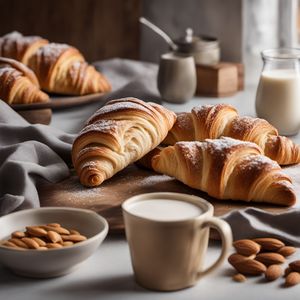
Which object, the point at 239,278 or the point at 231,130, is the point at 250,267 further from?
the point at 231,130

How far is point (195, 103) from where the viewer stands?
7.41 ft

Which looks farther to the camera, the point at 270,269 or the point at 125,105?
the point at 125,105

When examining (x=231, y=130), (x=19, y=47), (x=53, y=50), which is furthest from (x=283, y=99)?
(x=19, y=47)

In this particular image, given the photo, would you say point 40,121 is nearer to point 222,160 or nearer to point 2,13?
point 222,160

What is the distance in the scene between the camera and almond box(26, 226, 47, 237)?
1.13m

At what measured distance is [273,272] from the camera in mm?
1113

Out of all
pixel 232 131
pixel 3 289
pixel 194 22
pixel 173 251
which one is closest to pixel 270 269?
pixel 173 251

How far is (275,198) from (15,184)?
0.44 metres

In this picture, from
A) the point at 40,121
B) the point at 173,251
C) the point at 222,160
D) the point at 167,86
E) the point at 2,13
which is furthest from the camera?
the point at 2,13

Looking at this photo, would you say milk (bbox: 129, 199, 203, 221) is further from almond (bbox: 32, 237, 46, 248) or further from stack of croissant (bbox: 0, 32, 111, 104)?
stack of croissant (bbox: 0, 32, 111, 104)

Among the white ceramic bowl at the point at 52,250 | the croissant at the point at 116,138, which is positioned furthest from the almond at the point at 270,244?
the croissant at the point at 116,138

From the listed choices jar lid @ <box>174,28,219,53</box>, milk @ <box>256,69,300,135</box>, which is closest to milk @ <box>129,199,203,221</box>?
milk @ <box>256,69,300,135</box>

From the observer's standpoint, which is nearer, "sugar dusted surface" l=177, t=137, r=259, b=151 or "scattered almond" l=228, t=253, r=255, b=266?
"scattered almond" l=228, t=253, r=255, b=266

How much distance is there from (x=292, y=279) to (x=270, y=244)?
113 mm
